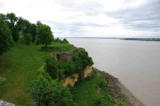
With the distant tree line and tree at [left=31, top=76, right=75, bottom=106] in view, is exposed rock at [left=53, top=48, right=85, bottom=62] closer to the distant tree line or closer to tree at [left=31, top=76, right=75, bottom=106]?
the distant tree line

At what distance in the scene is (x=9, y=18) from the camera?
27.0m

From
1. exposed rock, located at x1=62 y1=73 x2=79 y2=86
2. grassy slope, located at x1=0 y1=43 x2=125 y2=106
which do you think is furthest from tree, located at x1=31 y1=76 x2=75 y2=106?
exposed rock, located at x1=62 y1=73 x2=79 y2=86

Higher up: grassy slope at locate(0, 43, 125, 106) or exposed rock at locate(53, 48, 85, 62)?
exposed rock at locate(53, 48, 85, 62)

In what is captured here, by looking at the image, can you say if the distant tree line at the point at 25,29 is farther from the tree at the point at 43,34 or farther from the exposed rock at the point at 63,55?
the exposed rock at the point at 63,55

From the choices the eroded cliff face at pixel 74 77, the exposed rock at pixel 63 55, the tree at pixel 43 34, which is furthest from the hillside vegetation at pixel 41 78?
the exposed rock at pixel 63 55

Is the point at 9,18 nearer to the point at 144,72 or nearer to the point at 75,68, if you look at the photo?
the point at 75,68

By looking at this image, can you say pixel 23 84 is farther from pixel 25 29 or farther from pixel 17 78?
pixel 25 29

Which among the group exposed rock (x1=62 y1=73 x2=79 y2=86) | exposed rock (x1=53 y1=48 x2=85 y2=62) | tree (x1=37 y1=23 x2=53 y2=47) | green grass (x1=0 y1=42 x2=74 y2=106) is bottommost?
exposed rock (x1=62 y1=73 x2=79 y2=86)

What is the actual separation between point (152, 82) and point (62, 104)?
29486 millimetres

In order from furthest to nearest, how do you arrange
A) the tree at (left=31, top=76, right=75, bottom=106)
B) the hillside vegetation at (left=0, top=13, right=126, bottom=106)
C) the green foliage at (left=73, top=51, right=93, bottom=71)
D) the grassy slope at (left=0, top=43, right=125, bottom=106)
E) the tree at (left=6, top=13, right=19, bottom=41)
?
1. the tree at (left=6, top=13, right=19, bottom=41)
2. the green foliage at (left=73, top=51, right=93, bottom=71)
3. the grassy slope at (left=0, top=43, right=125, bottom=106)
4. the hillside vegetation at (left=0, top=13, right=126, bottom=106)
5. the tree at (left=31, top=76, right=75, bottom=106)

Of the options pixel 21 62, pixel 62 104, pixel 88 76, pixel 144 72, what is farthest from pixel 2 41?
pixel 144 72

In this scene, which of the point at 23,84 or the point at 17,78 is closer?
the point at 23,84

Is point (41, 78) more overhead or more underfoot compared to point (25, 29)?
more underfoot

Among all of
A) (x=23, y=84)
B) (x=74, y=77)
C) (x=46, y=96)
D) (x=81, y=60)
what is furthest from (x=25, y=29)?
(x=46, y=96)
